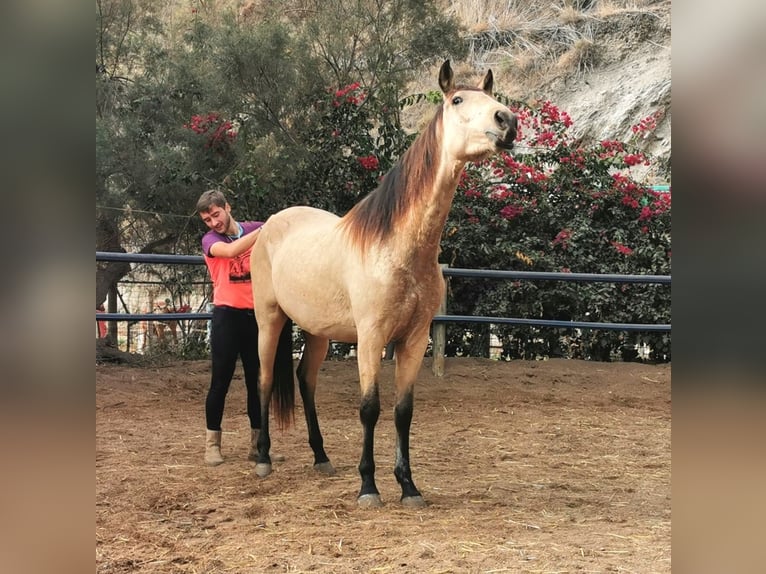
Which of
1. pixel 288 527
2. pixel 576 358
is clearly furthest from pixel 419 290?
pixel 576 358

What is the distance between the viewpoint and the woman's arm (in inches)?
151

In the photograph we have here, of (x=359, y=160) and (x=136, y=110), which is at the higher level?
(x=136, y=110)

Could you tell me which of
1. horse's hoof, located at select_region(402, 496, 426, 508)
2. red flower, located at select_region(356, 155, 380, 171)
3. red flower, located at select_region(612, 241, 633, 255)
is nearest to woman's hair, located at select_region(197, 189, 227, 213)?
horse's hoof, located at select_region(402, 496, 426, 508)

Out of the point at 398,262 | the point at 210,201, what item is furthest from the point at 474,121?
the point at 210,201

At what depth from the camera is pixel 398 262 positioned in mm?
3088

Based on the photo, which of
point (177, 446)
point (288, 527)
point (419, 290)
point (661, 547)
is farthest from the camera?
point (177, 446)

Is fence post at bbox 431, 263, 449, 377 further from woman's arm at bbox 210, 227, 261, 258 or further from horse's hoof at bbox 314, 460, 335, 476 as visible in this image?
woman's arm at bbox 210, 227, 261, 258

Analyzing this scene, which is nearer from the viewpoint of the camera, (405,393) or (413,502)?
(413,502)

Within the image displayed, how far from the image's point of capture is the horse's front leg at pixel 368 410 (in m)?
3.15

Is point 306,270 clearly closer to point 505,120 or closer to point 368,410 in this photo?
point 368,410

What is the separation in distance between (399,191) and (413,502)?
1.39 metres

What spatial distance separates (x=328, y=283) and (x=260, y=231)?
30.4 inches

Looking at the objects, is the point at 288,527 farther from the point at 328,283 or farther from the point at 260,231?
the point at 260,231
